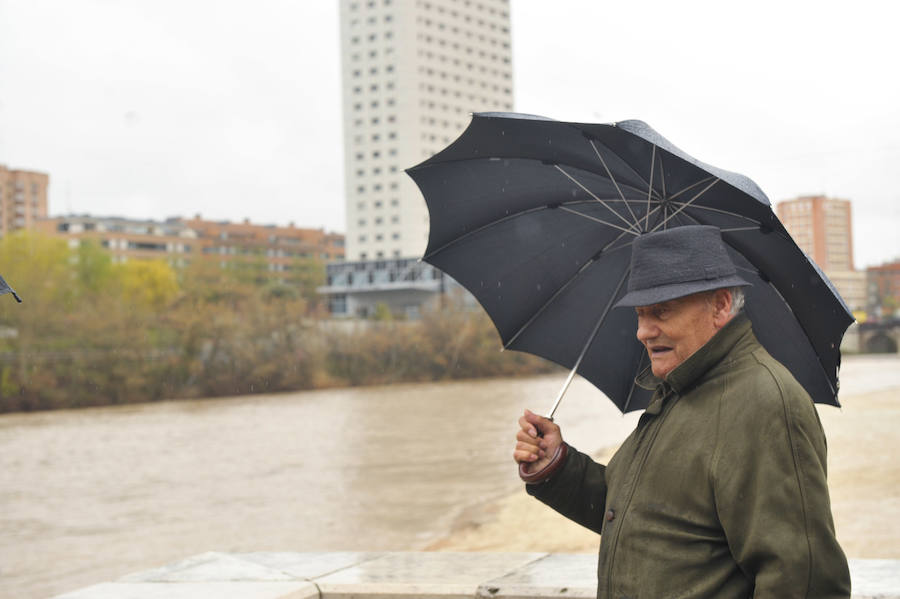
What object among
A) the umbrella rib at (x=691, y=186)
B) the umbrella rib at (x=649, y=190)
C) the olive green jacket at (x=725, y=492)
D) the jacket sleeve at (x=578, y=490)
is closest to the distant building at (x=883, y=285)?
the umbrella rib at (x=649, y=190)

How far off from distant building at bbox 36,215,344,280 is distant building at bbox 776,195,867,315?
5247 cm

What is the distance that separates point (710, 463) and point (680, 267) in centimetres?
49

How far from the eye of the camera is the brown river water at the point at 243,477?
1573 cm

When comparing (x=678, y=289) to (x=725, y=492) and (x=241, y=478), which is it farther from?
(x=241, y=478)

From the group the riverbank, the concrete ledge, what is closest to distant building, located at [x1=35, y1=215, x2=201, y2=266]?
the riverbank

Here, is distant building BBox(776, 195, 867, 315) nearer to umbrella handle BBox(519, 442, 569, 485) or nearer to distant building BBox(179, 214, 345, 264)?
distant building BBox(179, 214, 345, 264)

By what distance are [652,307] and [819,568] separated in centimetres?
74

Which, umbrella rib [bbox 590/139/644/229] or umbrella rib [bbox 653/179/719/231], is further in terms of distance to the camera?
umbrella rib [bbox 590/139/644/229]

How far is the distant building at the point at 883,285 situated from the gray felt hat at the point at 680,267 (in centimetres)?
13942

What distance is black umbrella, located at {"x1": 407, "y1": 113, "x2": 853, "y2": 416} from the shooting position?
2988 millimetres

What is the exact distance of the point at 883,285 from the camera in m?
140

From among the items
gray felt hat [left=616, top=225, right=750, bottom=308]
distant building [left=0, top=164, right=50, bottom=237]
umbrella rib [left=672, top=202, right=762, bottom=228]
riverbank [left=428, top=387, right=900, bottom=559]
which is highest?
distant building [left=0, top=164, right=50, bottom=237]

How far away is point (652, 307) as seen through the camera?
92.2 inches

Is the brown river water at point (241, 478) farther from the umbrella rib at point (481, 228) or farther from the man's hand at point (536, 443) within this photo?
the man's hand at point (536, 443)
